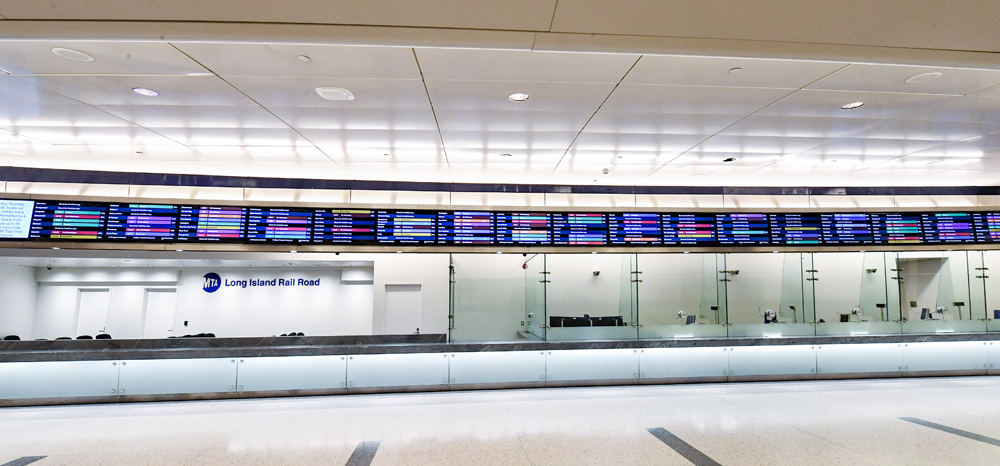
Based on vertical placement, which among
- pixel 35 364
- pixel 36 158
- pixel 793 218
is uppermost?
pixel 36 158

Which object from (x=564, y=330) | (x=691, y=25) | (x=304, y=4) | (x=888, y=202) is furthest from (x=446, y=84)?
(x=888, y=202)

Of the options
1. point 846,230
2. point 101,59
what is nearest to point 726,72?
point 101,59

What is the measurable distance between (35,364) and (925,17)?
7.83m

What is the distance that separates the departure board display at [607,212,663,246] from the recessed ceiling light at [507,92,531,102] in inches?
120

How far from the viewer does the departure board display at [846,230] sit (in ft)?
21.6

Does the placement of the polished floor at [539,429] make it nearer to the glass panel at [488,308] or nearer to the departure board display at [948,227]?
the glass panel at [488,308]

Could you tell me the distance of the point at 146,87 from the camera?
11.0 ft

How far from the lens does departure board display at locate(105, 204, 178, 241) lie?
5488 mm

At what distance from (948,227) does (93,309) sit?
1480 centimetres

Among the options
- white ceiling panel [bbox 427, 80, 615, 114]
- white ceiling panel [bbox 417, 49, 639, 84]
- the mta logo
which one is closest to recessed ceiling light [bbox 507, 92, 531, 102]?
white ceiling panel [bbox 427, 80, 615, 114]

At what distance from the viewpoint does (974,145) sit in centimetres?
499

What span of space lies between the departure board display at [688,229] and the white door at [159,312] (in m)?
9.21

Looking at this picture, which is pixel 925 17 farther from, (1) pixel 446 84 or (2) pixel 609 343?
(2) pixel 609 343

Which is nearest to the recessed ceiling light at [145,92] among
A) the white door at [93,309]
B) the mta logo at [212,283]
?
the mta logo at [212,283]
